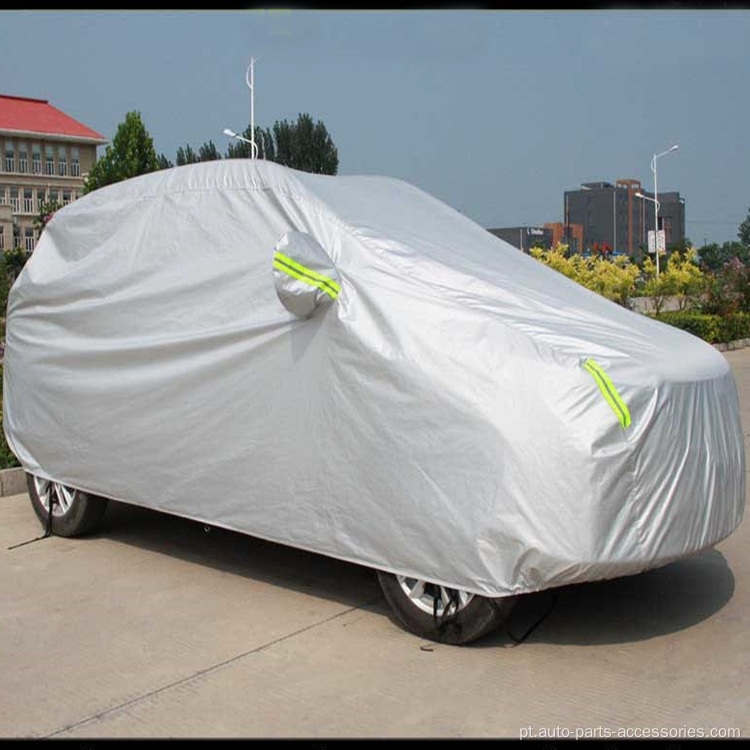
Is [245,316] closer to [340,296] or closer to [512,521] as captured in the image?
[340,296]

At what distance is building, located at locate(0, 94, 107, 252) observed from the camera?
A: 91875 millimetres

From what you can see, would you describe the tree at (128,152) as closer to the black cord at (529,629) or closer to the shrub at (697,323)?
the shrub at (697,323)

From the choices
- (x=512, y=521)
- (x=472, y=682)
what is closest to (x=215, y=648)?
(x=472, y=682)

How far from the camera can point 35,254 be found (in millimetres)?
6453

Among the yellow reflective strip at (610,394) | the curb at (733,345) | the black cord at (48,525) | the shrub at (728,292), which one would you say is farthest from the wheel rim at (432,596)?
the shrub at (728,292)

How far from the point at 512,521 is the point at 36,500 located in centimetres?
350

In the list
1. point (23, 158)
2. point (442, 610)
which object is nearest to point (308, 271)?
point (442, 610)

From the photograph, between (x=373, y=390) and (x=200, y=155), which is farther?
(x=200, y=155)

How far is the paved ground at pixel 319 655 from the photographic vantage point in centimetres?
380

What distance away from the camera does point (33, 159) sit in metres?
94.4

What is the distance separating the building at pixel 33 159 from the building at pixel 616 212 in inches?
1700

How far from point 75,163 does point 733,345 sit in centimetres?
8892

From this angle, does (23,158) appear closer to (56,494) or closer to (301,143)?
(301,143)

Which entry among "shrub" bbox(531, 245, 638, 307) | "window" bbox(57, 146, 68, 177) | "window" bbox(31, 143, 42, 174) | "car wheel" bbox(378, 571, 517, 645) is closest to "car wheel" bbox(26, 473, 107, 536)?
"car wheel" bbox(378, 571, 517, 645)
